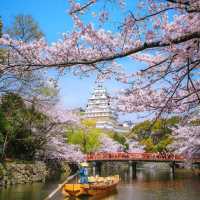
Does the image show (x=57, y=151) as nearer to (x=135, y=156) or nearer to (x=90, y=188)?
(x=90, y=188)

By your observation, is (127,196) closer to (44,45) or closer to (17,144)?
(17,144)

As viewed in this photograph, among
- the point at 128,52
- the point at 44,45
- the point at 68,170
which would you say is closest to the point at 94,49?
the point at 44,45

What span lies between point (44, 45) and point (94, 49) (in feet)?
2.53

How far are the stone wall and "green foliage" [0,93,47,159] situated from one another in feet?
3.43

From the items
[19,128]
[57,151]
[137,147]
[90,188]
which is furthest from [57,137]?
[137,147]

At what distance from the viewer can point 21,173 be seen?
79.3 feet

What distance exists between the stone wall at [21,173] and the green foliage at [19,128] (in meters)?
1.04

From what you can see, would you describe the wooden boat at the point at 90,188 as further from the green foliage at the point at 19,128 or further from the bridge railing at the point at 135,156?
the bridge railing at the point at 135,156

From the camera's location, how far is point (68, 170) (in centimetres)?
3562

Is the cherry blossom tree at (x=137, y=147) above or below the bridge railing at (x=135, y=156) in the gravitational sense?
above

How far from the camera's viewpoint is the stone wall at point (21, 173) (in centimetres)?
2180

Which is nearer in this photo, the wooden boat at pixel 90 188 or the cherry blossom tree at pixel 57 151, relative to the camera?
the wooden boat at pixel 90 188

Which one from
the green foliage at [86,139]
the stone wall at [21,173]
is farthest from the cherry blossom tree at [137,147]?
the stone wall at [21,173]

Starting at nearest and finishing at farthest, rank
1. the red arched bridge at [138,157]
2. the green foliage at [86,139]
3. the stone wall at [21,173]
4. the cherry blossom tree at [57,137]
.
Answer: the stone wall at [21,173] < the cherry blossom tree at [57,137] < the red arched bridge at [138,157] < the green foliage at [86,139]
